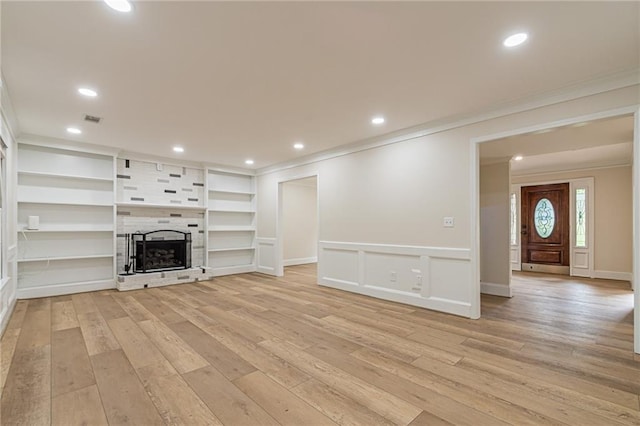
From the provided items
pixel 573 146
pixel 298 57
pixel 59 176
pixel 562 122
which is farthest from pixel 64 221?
pixel 573 146

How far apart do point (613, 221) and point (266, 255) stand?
7822mm

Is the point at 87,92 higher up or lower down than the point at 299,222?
higher up

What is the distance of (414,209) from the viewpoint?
4.32m

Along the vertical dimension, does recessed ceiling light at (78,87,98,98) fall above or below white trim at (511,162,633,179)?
above

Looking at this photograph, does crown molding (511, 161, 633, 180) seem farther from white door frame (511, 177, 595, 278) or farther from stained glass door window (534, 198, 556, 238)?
stained glass door window (534, 198, 556, 238)

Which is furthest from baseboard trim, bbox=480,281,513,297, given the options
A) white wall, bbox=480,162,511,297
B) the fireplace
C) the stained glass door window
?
the fireplace

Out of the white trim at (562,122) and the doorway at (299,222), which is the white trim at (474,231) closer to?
the white trim at (562,122)

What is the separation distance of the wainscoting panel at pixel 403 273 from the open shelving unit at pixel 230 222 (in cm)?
252

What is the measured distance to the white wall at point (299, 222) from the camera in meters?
8.80

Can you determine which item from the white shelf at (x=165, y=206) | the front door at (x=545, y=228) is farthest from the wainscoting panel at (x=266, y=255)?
the front door at (x=545, y=228)

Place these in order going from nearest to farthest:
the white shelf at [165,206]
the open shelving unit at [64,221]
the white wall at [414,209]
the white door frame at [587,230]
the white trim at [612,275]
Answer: the white wall at [414,209], the open shelving unit at [64,221], the white shelf at [165,206], the white trim at [612,275], the white door frame at [587,230]

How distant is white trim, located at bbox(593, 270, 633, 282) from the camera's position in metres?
6.42

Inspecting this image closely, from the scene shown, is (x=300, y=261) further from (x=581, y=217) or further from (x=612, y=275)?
(x=612, y=275)

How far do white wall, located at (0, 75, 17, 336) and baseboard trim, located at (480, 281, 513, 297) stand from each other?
259 inches
